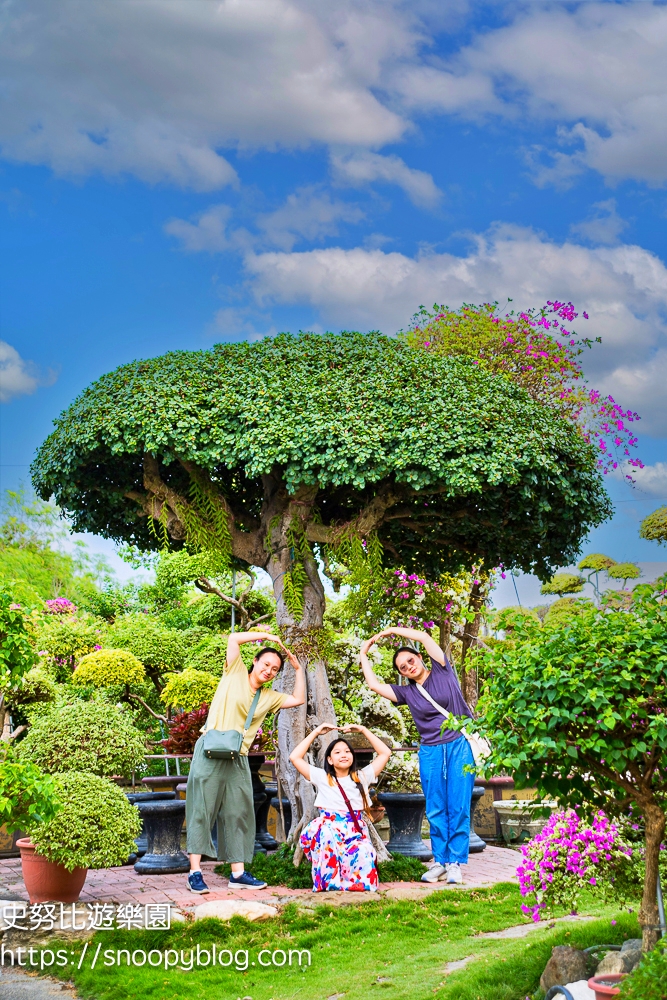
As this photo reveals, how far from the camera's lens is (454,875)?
6699 millimetres

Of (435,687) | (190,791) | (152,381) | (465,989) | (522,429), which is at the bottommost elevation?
(465,989)

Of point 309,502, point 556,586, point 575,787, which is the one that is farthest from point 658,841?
point 556,586

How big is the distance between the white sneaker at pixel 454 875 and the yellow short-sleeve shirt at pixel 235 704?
1.83m

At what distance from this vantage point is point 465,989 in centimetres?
404

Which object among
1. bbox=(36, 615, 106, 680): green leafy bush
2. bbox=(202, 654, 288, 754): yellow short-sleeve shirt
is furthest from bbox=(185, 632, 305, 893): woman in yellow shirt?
bbox=(36, 615, 106, 680): green leafy bush

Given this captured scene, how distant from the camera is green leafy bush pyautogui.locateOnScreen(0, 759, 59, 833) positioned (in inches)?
173

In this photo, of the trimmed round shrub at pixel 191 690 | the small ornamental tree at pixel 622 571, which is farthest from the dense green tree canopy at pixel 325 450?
the small ornamental tree at pixel 622 571

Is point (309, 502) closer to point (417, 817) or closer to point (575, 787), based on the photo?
point (417, 817)

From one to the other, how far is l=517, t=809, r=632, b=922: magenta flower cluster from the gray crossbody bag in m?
2.78

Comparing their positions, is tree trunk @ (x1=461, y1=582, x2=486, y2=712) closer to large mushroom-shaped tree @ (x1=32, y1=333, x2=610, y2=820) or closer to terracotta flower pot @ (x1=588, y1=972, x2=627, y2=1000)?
large mushroom-shaped tree @ (x1=32, y1=333, x2=610, y2=820)

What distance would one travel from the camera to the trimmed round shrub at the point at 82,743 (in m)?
6.45

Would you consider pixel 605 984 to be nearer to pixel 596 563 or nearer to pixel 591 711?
pixel 591 711

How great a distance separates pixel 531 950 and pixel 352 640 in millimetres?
5402

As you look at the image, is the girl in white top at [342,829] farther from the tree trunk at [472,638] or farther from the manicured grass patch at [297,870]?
the tree trunk at [472,638]
